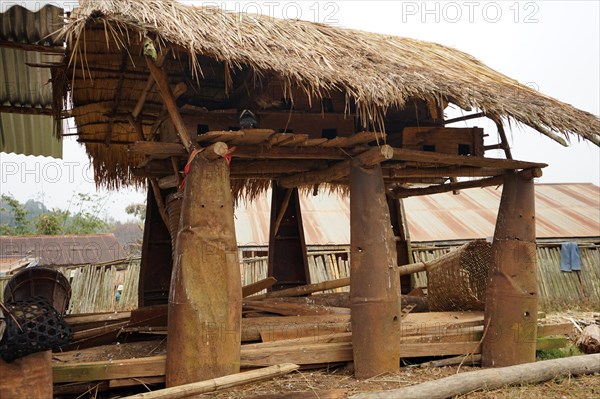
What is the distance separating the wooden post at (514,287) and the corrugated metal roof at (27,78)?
4.99 metres

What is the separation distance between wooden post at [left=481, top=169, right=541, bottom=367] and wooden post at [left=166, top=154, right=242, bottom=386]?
2.98m

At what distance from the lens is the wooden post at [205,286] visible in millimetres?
5449

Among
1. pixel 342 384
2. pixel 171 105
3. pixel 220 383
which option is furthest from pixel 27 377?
pixel 342 384

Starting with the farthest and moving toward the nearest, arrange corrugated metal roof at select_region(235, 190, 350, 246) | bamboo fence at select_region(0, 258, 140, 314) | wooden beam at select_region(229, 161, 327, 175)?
corrugated metal roof at select_region(235, 190, 350, 246) → bamboo fence at select_region(0, 258, 140, 314) → wooden beam at select_region(229, 161, 327, 175)

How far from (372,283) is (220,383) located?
1757 mm

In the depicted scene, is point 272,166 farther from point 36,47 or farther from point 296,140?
point 36,47

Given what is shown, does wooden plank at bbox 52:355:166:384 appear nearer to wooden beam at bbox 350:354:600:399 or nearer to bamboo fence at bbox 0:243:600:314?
wooden beam at bbox 350:354:600:399

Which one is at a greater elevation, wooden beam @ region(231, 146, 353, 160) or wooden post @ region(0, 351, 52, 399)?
wooden beam @ region(231, 146, 353, 160)

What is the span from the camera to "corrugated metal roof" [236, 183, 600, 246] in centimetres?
1523

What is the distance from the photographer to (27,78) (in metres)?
7.39

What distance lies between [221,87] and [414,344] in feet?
11.4

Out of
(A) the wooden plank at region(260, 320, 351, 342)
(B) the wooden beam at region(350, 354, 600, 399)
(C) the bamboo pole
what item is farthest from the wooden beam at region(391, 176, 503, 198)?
(C) the bamboo pole

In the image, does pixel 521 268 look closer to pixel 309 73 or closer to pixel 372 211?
pixel 372 211

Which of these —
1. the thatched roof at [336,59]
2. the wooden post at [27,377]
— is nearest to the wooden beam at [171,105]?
the thatched roof at [336,59]
